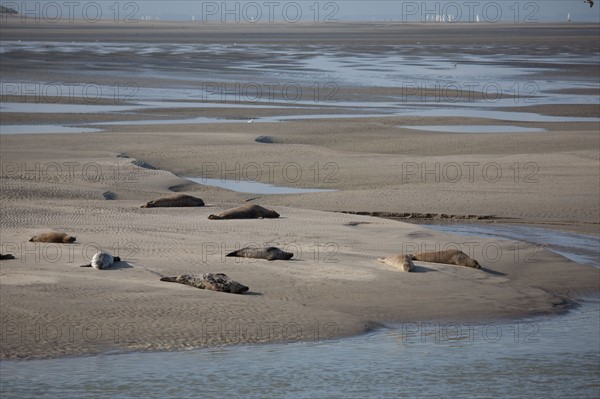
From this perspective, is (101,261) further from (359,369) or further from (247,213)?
(247,213)

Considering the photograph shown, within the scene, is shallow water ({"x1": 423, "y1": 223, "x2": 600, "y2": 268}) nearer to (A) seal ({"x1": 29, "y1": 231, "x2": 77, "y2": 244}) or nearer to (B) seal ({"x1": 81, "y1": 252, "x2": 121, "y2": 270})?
(A) seal ({"x1": 29, "y1": 231, "x2": 77, "y2": 244})

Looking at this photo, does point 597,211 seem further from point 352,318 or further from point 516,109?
point 516,109

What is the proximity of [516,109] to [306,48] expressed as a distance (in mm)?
39688

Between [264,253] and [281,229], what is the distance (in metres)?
1.84

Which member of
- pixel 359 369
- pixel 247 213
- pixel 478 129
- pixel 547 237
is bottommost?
pixel 547 237

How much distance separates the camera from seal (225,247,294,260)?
36.4 feet

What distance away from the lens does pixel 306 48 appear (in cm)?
6831

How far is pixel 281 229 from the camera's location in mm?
12930

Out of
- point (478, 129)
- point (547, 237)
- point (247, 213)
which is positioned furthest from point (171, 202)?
point (478, 129)

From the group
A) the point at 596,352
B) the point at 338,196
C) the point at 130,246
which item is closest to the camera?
the point at 596,352

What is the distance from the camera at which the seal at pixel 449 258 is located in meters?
11.3

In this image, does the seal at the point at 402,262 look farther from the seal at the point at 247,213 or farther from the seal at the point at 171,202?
the seal at the point at 171,202

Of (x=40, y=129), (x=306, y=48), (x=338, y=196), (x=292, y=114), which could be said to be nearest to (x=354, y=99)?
(x=292, y=114)

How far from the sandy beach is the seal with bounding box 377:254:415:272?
0.09 meters
